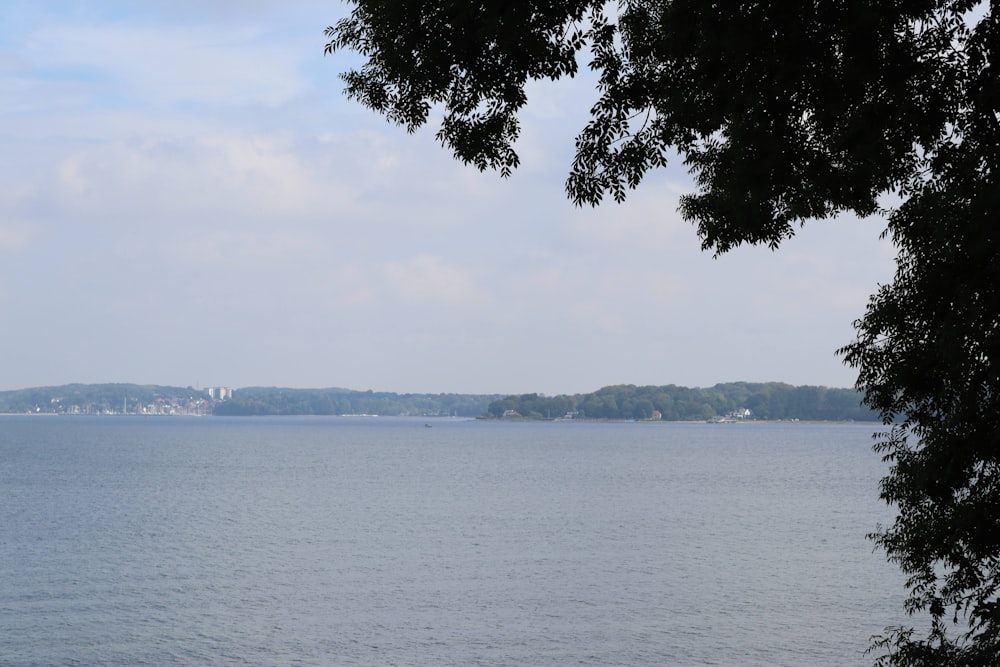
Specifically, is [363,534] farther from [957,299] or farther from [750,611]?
[957,299]

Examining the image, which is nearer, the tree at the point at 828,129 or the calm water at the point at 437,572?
the tree at the point at 828,129

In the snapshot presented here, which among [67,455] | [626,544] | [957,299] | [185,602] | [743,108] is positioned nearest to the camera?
[957,299]

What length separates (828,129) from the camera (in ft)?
37.3

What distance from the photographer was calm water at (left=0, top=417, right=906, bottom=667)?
3140cm

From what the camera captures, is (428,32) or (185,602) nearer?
(428,32)

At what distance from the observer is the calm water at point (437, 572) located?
31.4 meters

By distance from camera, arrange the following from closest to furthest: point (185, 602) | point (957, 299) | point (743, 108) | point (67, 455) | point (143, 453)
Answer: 1. point (957, 299)
2. point (743, 108)
3. point (185, 602)
4. point (67, 455)
5. point (143, 453)

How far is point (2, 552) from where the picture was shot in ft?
151

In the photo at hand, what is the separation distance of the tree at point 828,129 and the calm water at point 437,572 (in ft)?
65.7

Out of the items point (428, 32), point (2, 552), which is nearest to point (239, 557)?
point (2, 552)

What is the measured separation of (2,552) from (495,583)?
816 inches

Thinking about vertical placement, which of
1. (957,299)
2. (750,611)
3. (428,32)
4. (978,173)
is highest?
(428,32)

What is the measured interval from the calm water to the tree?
65.7 ft

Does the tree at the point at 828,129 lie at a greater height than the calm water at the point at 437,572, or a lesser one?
greater
